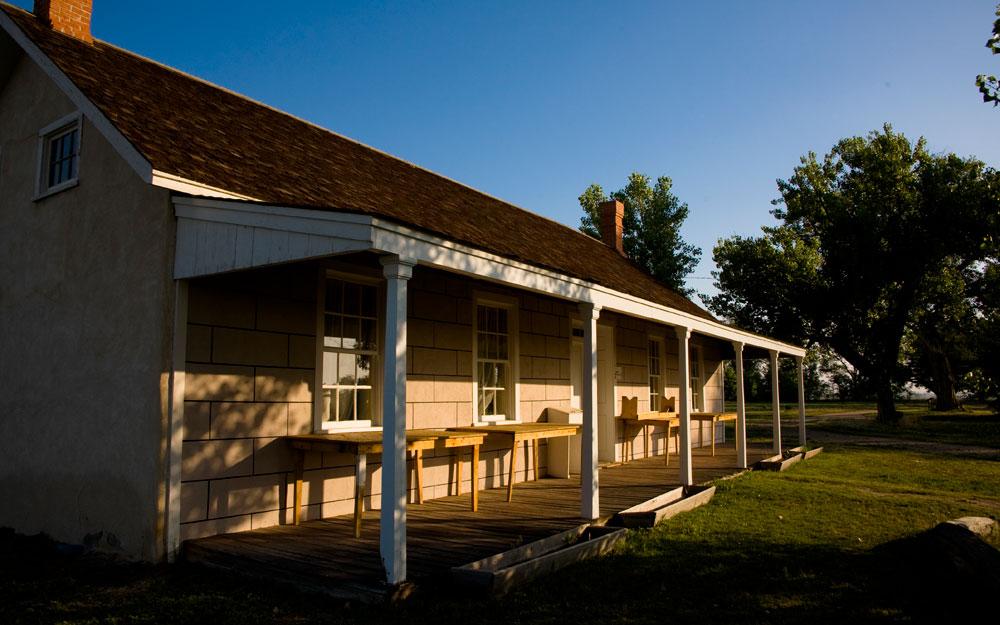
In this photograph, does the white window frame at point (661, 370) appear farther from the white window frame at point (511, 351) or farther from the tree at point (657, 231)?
the tree at point (657, 231)

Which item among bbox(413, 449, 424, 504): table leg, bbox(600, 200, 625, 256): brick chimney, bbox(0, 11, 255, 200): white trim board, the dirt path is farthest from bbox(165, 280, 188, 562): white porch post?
the dirt path

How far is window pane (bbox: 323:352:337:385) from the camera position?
294 inches

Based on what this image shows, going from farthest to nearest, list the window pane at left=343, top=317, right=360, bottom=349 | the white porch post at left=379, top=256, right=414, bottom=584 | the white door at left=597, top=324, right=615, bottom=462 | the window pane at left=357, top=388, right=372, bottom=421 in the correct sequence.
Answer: the white door at left=597, top=324, right=615, bottom=462, the window pane at left=357, top=388, right=372, bottom=421, the window pane at left=343, top=317, right=360, bottom=349, the white porch post at left=379, top=256, right=414, bottom=584

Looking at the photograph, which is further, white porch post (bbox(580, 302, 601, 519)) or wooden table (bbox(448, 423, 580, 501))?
wooden table (bbox(448, 423, 580, 501))

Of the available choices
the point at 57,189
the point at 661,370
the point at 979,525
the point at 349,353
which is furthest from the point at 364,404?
the point at 661,370

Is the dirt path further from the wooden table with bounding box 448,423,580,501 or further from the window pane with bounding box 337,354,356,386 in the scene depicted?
the window pane with bounding box 337,354,356,386

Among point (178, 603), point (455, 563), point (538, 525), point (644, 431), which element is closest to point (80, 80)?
point (178, 603)

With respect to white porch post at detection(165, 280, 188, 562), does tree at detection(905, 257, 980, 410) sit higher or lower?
higher

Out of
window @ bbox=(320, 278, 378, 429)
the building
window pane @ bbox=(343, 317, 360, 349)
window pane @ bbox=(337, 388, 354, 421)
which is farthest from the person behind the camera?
window pane @ bbox=(343, 317, 360, 349)

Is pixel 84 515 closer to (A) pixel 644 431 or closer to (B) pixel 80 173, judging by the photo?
(B) pixel 80 173

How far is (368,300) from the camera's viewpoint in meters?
8.04

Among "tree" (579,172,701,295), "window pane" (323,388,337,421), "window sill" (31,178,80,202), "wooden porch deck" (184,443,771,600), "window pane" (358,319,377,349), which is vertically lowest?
"wooden porch deck" (184,443,771,600)

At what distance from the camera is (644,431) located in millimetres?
14398

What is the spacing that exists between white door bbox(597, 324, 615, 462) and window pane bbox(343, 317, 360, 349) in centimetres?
607
